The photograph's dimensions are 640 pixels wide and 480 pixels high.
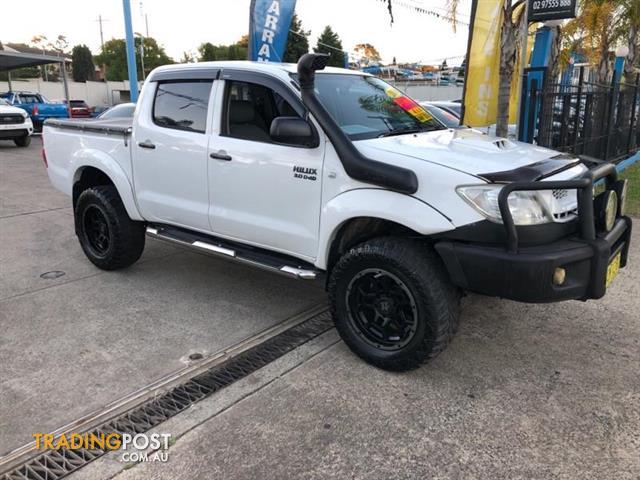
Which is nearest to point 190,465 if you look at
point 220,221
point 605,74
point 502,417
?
point 502,417

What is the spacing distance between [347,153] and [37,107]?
925 inches

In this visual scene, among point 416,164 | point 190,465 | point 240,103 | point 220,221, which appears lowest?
point 190,465

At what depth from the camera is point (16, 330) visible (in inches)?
160

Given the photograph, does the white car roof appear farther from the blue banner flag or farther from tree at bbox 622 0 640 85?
tree at bbox 622 0 640 85

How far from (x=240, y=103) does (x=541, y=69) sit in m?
5.32

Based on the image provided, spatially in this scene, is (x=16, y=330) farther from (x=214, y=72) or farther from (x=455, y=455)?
(x=455, y=455)

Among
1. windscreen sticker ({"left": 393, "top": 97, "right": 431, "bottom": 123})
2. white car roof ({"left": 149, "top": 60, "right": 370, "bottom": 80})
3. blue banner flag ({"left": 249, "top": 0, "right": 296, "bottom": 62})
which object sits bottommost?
windscreen sticker ({"left": 393, "top": 97, "right": 431, "bottom": 123})

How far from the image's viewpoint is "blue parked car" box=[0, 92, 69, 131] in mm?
22828

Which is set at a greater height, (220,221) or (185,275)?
(220,221)

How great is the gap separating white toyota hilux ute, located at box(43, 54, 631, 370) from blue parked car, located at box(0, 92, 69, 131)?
20.9 m

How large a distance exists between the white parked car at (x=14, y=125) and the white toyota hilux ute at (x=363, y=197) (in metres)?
13.1

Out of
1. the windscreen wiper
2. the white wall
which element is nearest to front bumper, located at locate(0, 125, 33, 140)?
the windscreen wiper

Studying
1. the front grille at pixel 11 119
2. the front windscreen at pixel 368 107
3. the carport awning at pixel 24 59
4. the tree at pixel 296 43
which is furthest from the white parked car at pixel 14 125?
the tree at pixel 296 43

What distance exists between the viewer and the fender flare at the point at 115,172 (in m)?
4.87
